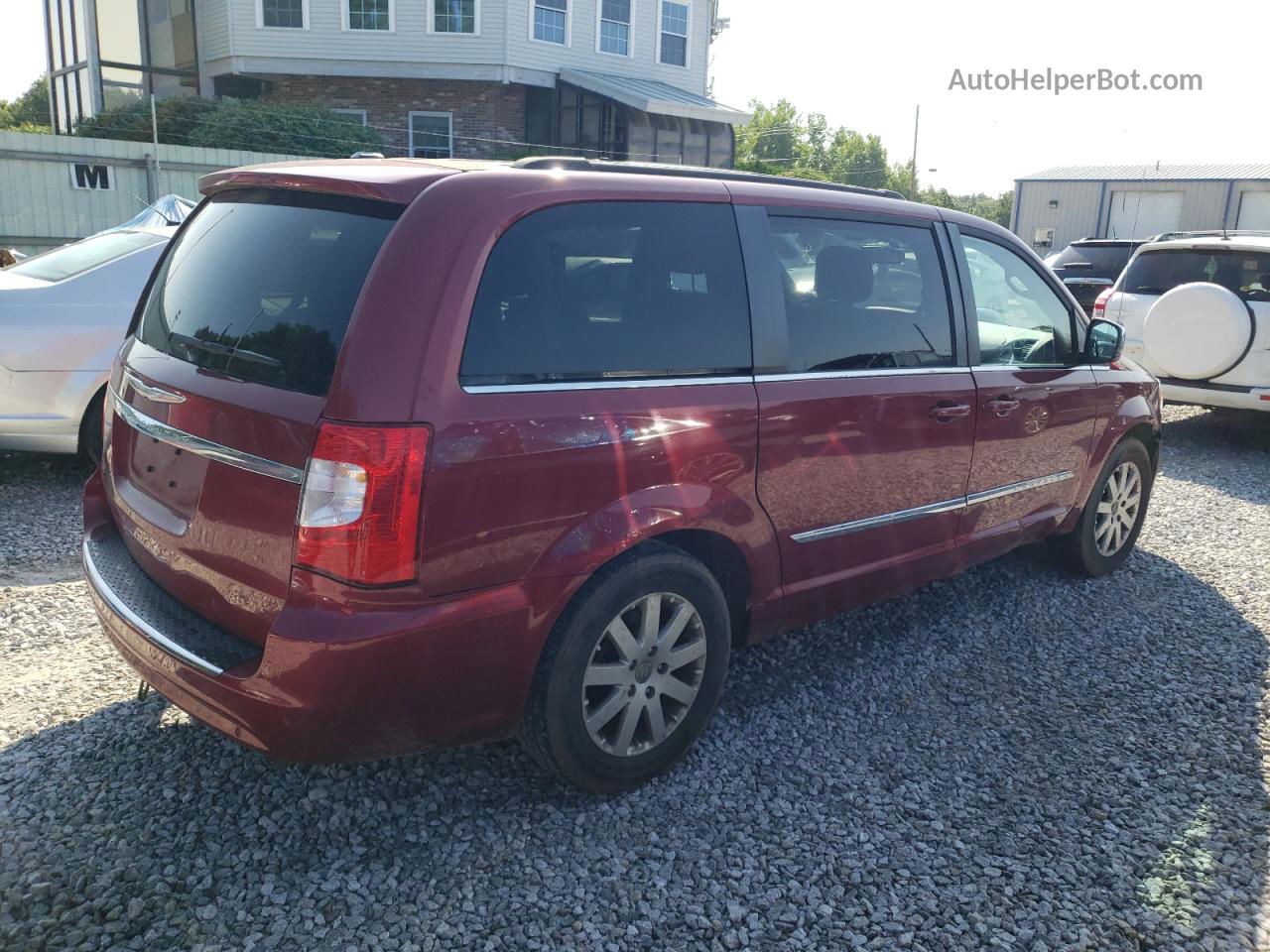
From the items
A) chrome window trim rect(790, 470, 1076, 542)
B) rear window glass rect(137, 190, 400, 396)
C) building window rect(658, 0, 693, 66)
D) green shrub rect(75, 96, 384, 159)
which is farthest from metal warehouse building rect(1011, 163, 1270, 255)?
rear window glass rect(137, 190, 400, 396)

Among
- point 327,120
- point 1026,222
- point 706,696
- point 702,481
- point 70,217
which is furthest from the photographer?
point 1026,222

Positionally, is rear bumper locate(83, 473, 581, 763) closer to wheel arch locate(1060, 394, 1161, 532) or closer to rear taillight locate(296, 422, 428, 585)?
rear taillight locate(296, 422, 428, 585)

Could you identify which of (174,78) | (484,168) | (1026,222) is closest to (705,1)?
(174,78)

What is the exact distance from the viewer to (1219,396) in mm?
8344

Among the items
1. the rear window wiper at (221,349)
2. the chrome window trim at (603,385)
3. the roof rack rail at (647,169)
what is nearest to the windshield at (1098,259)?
the roof rack rail at (647,169)

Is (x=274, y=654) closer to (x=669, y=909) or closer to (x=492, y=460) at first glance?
(x=492, y=460)

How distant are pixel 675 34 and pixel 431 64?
6268 mm

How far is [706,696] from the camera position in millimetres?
3328

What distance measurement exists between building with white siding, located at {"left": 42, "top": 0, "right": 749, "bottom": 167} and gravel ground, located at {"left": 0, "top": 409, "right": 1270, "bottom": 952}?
20.4m

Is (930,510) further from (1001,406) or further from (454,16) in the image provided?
(454,16)

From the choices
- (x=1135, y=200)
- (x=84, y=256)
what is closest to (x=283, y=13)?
(x=84, y=256)

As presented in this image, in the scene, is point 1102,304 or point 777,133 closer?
point 1102,304

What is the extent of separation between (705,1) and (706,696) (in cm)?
2478

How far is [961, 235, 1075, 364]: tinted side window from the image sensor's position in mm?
4344
